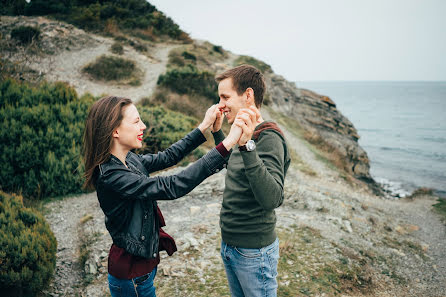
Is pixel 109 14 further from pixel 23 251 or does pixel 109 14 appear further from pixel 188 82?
pixel 23 251

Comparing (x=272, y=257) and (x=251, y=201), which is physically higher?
(x=251, y=201)

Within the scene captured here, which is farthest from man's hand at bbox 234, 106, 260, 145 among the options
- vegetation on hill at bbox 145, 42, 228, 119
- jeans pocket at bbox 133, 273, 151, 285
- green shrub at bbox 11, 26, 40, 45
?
green shrub at bbox 11, 26, 40, 45

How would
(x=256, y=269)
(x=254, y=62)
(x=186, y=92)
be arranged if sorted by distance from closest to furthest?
(x=256, y=269) → (x=186, y=92) → (x=254, y=62)

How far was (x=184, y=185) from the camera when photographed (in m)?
1.70

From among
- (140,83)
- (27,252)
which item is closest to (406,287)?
(27,252)

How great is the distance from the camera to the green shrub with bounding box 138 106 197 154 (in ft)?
28.6

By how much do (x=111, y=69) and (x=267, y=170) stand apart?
57.2 ft

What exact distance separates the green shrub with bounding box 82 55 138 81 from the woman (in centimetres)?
1616

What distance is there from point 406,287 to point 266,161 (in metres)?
→ 4.75

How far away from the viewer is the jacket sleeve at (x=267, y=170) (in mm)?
1640

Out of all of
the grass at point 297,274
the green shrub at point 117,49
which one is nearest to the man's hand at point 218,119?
the grass at point 297,274

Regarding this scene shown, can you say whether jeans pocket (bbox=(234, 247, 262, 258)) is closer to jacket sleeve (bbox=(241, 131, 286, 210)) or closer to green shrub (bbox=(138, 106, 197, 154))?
jacket sleeve (bbox=(241, 131, 286, 210))

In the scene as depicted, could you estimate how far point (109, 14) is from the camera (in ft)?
85.9

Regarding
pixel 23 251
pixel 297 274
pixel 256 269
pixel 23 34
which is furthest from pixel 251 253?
pixel 23 34
